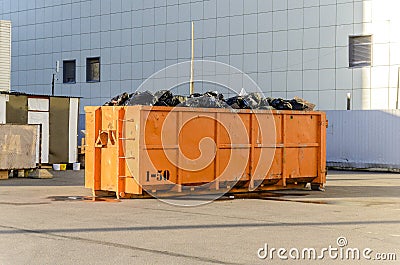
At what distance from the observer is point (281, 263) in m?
9.05

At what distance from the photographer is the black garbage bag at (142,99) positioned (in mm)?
16594

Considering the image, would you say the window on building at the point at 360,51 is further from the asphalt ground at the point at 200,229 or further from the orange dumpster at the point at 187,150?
the asphalt ground at the point at 200,229

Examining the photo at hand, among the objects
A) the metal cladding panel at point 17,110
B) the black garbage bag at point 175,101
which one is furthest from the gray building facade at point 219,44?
the black garbage bag at point 175,101

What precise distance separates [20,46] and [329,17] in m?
22.3

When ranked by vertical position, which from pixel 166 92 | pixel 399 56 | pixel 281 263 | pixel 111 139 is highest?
pixel 399 56

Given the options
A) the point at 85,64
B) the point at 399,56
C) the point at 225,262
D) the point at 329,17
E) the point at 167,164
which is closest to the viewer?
the point at 225,262

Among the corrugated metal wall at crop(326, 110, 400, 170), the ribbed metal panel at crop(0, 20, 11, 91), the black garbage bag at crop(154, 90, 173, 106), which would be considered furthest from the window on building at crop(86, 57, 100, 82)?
the black garbage bag at crop(154, 90, 173, 106)

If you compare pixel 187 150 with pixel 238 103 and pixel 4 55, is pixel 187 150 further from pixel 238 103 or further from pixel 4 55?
pixel 4 55

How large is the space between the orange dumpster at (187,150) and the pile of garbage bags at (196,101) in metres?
0.36

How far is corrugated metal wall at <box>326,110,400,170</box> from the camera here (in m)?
30.2

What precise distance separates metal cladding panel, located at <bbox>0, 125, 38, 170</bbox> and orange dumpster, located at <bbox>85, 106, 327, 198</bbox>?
6600mm

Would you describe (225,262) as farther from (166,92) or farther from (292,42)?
(292,42)

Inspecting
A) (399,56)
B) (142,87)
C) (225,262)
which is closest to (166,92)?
(225,262)

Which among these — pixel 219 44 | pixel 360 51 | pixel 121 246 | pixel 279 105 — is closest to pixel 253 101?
pixel 279 105
